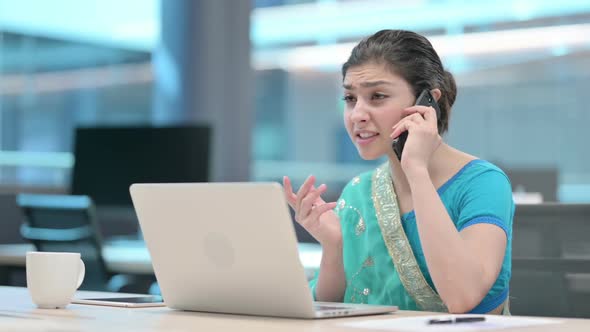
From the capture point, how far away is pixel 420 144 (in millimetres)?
1783

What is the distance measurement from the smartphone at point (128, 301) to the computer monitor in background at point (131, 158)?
2.66m

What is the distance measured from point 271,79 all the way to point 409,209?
7.11 metres

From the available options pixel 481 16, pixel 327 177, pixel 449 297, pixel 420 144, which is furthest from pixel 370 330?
pixel 327 177

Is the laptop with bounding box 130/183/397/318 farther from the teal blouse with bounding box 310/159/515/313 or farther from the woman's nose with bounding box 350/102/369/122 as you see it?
the woman's nose with bounding box 350/102/369/122

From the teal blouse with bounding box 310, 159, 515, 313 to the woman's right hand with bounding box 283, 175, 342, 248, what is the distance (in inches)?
A: 3.1

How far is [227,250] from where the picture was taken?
58.3 inches

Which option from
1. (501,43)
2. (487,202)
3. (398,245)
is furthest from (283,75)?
(487,202)

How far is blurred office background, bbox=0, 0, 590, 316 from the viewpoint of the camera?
5.83 metres

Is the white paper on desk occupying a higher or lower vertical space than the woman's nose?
lower

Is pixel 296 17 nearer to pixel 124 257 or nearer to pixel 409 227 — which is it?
pixel 124 257

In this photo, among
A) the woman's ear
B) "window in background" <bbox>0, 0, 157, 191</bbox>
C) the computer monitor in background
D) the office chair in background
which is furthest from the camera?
"window in background" <bbox>0, 0, 157, 191</bbox>

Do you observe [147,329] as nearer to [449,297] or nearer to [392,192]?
[449,297]

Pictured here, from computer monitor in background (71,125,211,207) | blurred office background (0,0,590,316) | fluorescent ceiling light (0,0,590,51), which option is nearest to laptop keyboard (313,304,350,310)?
computer monitor in background (71,125,211,207)

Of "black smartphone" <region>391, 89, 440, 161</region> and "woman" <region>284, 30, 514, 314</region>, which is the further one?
"black smartphone" <region>391, 89, 440, 161</region>
